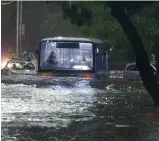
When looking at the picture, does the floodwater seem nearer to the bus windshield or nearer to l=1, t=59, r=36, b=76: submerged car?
the bus windshield

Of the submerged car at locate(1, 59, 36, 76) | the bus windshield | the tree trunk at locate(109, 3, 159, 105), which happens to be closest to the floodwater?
the tree trunk at locate(109, 3, 159, 105)

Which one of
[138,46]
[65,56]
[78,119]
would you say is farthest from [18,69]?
[78,119]

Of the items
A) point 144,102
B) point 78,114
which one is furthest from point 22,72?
point 78,114

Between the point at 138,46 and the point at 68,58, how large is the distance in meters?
15.4

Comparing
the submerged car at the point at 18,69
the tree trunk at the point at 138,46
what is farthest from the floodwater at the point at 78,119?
the submerged car at the point at 18,69

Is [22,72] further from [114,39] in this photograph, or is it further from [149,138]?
[149,138]

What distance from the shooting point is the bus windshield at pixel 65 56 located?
32.2 meters

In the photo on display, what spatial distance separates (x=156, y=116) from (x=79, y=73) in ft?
59.8

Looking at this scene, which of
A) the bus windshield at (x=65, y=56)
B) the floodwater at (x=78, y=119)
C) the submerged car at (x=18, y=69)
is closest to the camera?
the floodwater at (x=78, y=119)

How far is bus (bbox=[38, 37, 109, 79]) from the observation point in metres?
32.3

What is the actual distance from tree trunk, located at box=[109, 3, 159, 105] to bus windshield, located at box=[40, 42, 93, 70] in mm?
14856

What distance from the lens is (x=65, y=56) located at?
3244cm

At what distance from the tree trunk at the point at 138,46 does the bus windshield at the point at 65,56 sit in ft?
48.7

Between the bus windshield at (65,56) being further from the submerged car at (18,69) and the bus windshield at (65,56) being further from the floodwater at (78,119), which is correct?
the floodwater at (78,119)
